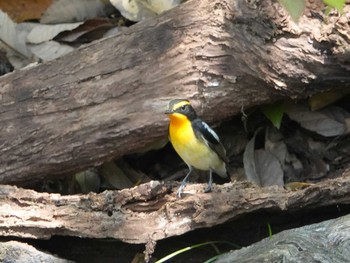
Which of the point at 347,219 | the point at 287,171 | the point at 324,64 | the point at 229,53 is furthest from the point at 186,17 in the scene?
the point at 347,219

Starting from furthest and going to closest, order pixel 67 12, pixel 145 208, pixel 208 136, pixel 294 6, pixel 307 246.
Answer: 1. pixel 67 12
2. pixel 208 136
3. pixel 145 208
4. pixel 307 246
5. pixel 294 6

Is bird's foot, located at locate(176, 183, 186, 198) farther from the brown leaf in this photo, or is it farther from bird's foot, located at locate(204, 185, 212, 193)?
the brown leaf

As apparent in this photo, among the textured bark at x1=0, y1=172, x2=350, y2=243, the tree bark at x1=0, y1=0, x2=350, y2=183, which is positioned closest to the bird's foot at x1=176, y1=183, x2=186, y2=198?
the textured bark at x1=0, y1=172, x2=350, y2=243

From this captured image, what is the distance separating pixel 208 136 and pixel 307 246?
4.11 ft

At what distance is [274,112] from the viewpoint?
13.1 ft

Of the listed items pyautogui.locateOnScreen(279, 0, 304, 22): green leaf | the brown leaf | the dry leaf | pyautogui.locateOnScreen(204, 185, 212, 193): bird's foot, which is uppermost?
pyautogui.locateOnScreen(279, 0, 304, 22): green leaf

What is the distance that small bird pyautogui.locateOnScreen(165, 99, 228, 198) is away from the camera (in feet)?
12.4

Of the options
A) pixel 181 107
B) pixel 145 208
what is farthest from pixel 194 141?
pixel 145 208

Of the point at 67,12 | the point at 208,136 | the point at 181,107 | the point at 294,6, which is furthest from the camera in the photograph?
the point at 67,12

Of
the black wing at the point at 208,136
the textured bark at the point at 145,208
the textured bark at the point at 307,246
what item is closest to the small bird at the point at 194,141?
the black wing at the point at 208,136

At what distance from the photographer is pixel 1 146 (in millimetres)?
3807

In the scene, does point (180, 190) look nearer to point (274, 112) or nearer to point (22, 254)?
point (22, 254)

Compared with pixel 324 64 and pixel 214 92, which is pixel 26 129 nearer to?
pixel 214 92

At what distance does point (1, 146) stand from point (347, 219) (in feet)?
6.39
